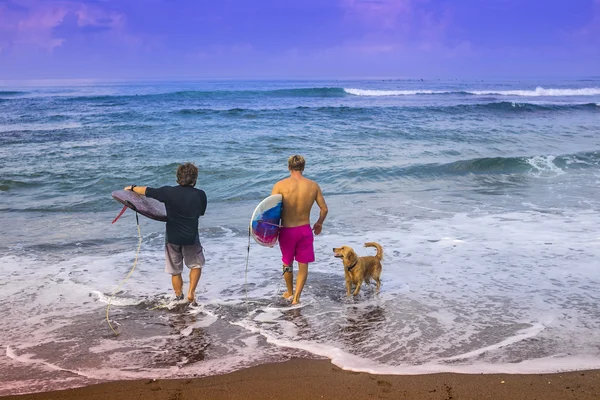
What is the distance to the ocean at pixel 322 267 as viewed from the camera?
4.84m

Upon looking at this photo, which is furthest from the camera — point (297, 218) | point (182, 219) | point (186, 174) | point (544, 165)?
point (544, 165)

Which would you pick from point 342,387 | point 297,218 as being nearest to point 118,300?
point 297,218

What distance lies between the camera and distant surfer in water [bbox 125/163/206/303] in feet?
19.3

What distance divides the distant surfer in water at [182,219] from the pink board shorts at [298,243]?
37.2 inches

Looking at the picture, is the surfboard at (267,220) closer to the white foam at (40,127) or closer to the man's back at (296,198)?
the man's back at (296,198)

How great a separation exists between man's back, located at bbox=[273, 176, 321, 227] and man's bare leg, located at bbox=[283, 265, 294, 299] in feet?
1.63

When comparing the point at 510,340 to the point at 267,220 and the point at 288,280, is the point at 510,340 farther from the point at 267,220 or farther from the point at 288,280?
the point at 267,220

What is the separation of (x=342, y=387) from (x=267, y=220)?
241 cm

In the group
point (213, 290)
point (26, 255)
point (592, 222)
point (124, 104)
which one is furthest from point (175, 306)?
point (124, 104)

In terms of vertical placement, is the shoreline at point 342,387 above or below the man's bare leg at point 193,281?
below

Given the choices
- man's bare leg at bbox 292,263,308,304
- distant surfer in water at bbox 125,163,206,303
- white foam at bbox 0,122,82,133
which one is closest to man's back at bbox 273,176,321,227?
man's bare leg at bbox 292,263,308,304

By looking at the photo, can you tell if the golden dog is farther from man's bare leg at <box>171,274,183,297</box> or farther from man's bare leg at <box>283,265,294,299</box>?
man's bare leg at <box>171,274,183,297</box>

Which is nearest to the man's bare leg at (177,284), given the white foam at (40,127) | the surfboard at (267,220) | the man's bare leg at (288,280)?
the surfboard at (267,220)

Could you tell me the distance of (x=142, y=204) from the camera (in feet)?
20.1
